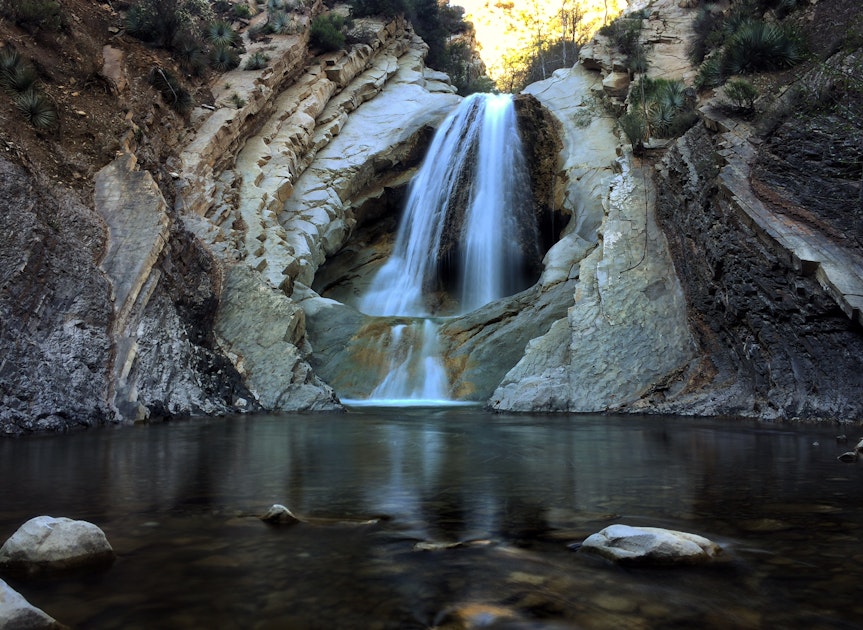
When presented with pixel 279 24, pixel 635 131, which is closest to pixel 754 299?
pixel 635 131

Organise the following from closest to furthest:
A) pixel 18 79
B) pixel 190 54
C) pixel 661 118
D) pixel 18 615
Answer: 1. pixel 18 615
2. pixel 18 79
3. pixel 661 118
4. pixel 190 54

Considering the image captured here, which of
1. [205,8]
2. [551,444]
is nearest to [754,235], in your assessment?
[551,444]

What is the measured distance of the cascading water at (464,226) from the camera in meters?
24.3

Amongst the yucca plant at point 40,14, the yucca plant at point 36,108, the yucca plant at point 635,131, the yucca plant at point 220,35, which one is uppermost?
the yucca plant at point 220,35

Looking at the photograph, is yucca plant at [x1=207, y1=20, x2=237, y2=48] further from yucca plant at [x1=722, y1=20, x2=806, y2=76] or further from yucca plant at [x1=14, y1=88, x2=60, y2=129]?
yucca plant at [x1=722, y1=20, x2=806, y2=76]

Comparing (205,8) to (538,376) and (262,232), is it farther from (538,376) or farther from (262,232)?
(538,376)

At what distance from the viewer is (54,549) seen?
10.2 feet

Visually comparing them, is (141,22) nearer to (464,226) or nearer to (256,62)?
(256,62)

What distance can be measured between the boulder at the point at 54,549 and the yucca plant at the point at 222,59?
25.7 metres

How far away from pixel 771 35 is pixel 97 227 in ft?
59.8

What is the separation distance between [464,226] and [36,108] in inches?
581

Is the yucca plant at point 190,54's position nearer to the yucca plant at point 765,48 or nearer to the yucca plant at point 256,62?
the yucca plant at point 256,62

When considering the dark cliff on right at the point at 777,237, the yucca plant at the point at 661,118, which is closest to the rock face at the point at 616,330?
the dark cliff on right at the point at 777,237

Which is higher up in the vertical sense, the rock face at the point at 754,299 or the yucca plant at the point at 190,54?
the yucca plant at the point at 190,54
